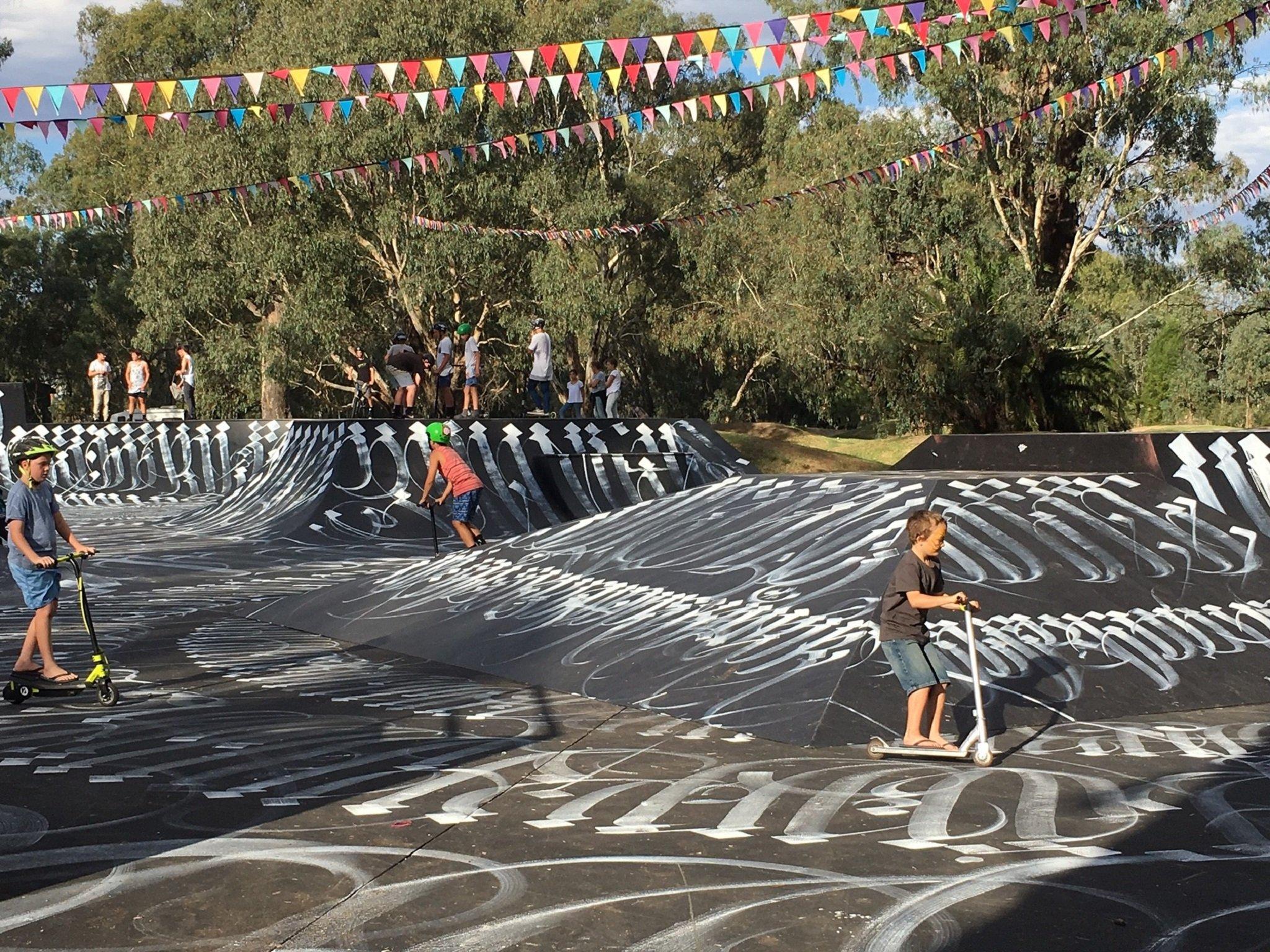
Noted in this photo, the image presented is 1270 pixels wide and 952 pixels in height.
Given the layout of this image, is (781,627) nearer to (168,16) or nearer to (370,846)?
(370,846)

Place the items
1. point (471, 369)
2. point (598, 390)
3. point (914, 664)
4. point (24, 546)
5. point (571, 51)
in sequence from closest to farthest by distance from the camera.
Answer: point (914, 664) < point (24, 546) < point (571, 51) < point (471, 369) < point (598, 390)

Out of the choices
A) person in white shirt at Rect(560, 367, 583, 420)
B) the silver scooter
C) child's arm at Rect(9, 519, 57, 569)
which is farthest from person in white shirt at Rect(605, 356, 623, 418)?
the silver scooter

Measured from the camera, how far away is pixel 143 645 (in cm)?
1011

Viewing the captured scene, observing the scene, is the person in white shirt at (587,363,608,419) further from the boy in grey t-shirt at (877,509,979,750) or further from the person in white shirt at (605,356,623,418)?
the boy in grey t-shirt at (877,509,979,750)

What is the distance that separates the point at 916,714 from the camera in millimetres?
6305

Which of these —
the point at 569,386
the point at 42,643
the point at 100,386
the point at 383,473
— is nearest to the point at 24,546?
the point at 42,643

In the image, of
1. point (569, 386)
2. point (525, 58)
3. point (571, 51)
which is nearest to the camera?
point (571, 51)

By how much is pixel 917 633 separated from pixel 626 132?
3143 centimetres

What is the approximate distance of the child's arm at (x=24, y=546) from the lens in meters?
7.46

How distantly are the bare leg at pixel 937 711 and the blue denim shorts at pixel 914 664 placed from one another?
5 cm

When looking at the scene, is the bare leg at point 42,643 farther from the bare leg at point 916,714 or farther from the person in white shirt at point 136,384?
the person in white shirt at point 136,384

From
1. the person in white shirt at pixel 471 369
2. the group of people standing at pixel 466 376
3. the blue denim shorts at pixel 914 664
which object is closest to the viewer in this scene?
the blue denim shorts at pixel 914 664

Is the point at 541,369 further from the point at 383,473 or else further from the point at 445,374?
the point at 383,473

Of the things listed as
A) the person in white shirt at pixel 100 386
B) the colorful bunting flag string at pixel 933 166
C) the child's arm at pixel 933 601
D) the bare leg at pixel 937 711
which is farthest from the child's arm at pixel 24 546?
the person in white shirt at pixel 100 386
